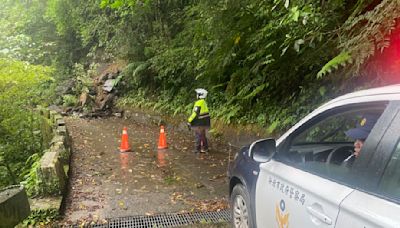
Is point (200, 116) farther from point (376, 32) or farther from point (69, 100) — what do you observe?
point (69, 100)

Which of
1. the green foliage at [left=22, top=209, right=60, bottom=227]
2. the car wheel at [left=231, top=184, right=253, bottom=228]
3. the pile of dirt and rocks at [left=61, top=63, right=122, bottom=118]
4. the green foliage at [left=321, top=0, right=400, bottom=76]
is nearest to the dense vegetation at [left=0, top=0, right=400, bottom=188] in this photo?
the green foliage at [left=321, top=0, right=400, bottom=76]

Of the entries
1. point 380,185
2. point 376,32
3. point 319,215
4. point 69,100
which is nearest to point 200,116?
point 376,32

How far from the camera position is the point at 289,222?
275 centimetres

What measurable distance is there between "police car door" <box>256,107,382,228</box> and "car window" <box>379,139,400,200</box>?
0.24 metres

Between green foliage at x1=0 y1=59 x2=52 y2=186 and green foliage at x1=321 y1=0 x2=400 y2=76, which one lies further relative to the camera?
green foliage at x1=0 y1=59 x2=52 y2=186

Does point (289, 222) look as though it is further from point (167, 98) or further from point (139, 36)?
point (139, 36)

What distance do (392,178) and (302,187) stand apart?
755 millimetres

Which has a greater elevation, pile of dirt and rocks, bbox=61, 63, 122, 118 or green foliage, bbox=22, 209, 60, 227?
pile of dirt and rocks, bbox=61, 63, 122, 118

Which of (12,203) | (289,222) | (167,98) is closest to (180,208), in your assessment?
(12,203)

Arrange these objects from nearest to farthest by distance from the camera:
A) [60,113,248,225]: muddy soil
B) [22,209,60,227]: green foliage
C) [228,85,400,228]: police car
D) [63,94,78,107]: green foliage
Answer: [228,85,400,228]: police car < [22,209,60,227]: green foliage < [60,113,248,225]: muddy soil < [63,94,78,107]: green foliage

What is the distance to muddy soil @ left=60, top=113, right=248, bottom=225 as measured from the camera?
612 centimetres

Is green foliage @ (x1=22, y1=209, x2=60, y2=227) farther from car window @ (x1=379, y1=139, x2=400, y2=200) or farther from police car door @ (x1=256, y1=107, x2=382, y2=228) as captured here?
car window @ (x1=379, y1=139, x2=400, y2=200)

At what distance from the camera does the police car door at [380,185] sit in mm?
1902

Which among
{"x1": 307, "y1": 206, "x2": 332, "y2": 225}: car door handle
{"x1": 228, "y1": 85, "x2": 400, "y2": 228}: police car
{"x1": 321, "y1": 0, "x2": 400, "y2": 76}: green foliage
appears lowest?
{"x1": 307, "y1": 206, "x2": 332, "y2": 225}: car door handle
